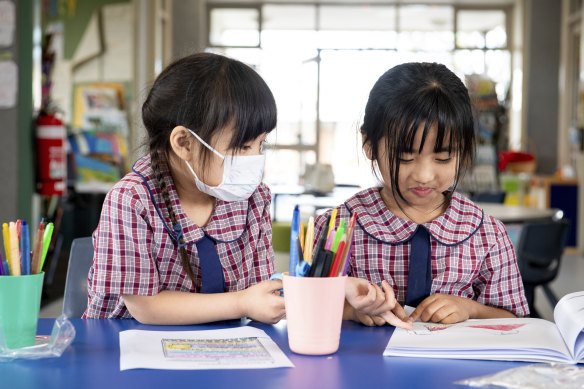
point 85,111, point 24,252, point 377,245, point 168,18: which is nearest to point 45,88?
point 85,111

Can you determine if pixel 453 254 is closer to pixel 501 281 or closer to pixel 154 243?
pixel 501 281

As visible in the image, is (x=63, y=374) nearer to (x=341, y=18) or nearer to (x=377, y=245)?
(x=377, y=245)

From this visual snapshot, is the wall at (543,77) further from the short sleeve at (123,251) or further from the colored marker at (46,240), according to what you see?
the colored marker at (46,240)

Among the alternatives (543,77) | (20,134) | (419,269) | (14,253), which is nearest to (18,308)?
(14,253)

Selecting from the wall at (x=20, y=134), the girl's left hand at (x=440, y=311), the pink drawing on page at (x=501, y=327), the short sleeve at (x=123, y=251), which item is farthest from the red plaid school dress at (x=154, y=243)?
the wall at (x=20, y=134)

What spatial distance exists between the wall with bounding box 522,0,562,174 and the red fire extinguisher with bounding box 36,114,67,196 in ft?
25.6

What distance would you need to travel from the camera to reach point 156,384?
0.83 m

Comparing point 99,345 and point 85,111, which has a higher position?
point 85,111

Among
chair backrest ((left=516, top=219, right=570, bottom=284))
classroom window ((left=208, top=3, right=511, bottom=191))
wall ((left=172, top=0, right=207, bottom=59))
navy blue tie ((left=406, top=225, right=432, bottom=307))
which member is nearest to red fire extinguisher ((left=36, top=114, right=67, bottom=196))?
chair backrest ((left=516, top=219, right=570, bottom=284))

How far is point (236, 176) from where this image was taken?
1.36 metres

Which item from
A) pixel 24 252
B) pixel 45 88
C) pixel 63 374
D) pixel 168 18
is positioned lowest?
pixel 63 374

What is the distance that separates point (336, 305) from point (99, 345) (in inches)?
12.3

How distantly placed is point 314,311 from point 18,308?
367mm

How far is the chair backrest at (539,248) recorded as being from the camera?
11.4 ft
